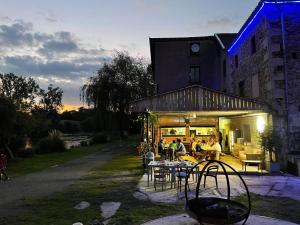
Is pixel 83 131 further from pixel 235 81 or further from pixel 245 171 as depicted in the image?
pixel 245 171

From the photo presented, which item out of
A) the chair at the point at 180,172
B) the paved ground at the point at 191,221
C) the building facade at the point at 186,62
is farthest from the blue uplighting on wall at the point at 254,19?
the paved ground at the point at 191,221

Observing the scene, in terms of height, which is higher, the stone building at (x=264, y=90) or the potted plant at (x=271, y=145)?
the stone building at (x=264, y=90)

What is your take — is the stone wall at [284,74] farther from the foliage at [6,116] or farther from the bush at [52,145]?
the bush at [52,145]

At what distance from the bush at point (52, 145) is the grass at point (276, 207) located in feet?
91.2

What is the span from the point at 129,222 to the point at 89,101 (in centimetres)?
3532

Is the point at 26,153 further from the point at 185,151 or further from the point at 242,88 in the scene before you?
the point at 242,88

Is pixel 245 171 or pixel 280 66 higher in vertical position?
pixel 280 66

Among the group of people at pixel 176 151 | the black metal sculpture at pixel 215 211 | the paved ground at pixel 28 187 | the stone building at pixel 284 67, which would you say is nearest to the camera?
the black metal sculpture at pixel 215 211

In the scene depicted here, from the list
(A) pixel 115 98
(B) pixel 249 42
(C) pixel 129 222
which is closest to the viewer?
(C) pixel 129 222

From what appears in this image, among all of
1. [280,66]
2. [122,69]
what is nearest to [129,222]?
[280,66]

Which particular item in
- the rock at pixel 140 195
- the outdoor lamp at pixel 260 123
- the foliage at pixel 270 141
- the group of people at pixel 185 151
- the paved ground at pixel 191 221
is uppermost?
the outdoor lamp at pixel 260 123

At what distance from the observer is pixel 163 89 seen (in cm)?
3225

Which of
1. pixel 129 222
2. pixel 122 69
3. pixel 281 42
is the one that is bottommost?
pixel 129 222

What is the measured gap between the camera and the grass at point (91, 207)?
8.69 meters
